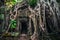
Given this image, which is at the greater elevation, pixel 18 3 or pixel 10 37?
pixel 18 3

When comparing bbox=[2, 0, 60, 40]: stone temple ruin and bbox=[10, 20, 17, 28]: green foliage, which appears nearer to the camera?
bbox=[2, 0, 60, 40]: stone temple ruin

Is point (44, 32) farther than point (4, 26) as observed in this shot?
A: No

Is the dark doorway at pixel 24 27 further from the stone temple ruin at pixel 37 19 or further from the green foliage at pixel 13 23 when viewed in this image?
the green foliage at pixel 13 23

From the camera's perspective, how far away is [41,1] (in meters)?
6.04

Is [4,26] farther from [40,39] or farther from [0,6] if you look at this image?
[40,39]

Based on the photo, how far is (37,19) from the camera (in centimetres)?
599

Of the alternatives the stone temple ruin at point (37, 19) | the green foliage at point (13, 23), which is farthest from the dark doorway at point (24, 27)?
the green foliage at point (13, 23)

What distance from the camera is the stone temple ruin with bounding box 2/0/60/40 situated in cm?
590

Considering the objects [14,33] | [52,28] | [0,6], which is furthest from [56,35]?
[0,6]

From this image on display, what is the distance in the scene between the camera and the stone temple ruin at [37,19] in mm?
5898

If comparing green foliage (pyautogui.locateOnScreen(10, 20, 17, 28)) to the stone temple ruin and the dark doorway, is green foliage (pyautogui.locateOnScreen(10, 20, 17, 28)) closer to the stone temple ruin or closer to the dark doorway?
the stone temple ruin

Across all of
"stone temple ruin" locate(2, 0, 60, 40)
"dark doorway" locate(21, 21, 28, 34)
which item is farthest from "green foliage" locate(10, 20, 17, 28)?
"dark doorway" locate(21, 21, 28, 34)

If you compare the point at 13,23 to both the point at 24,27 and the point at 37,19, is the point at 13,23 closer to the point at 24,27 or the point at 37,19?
the point at 24,27

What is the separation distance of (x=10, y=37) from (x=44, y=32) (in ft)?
2.87
